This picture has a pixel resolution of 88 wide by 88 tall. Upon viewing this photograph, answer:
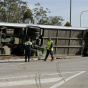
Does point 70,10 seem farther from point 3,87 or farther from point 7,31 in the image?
point 3,87

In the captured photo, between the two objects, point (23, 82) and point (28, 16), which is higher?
point (28, 16)

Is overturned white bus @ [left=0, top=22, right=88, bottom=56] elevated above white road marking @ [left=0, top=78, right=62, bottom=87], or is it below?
above

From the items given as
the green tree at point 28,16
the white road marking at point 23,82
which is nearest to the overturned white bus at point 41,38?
the white road marking at point 23,82

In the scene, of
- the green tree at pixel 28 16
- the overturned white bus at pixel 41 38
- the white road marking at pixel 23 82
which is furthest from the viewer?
the green tree at pixel 28 16

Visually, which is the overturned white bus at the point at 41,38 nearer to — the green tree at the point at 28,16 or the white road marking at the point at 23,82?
the white road marking at the point at 23,82

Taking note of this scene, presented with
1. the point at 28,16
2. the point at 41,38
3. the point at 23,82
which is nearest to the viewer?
the point at 23,82

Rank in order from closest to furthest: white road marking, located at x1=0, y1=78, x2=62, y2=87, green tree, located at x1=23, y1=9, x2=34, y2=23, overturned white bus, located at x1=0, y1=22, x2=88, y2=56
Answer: white road marking, located at x1=0, y1=78, x2=62, y2=87, overturned white bus, located at x1=0, y1=22, x2=88, y2=56, green tree, located at x1=23, y1=9, x2=34, y2=23

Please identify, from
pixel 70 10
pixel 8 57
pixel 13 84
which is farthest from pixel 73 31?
pixel 13 84

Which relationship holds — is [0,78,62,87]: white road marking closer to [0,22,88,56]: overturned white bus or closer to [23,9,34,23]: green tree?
[0,22,88,56]: overturned white bus

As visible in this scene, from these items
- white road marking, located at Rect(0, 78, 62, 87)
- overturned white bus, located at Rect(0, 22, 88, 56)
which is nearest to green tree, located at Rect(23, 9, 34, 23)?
overturned white bus, located at Rect(0, 22, 88, 56)

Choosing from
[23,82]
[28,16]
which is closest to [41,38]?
[23,82]

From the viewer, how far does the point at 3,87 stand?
7887 mm

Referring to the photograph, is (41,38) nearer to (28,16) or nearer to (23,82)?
(23,82)

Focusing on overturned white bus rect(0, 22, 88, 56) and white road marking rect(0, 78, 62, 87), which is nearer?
white road marking rect(0, 78, 62, 87)
